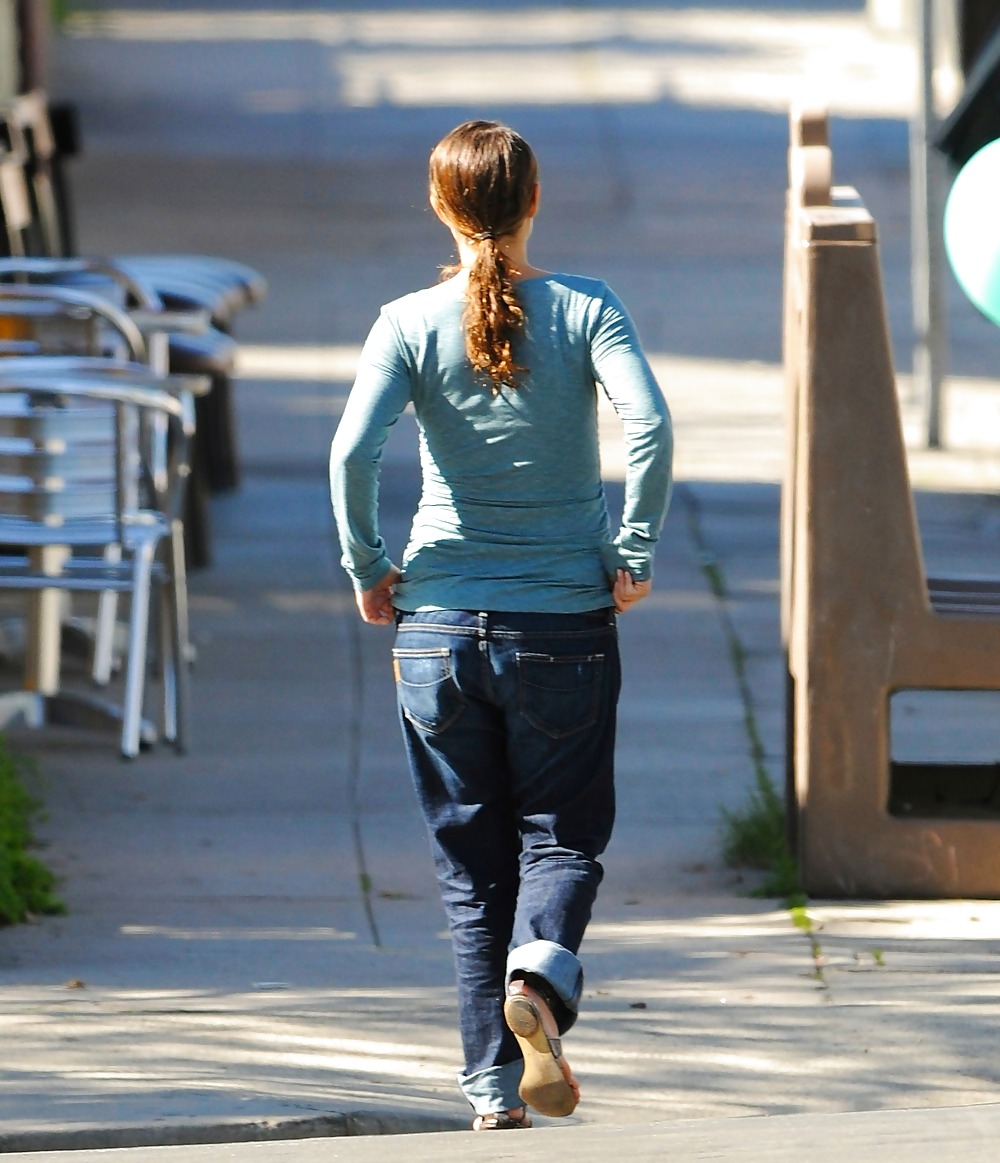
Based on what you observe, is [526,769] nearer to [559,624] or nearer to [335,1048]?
[559,624]

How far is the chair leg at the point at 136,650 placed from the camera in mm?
6832

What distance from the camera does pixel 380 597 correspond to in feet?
13.6

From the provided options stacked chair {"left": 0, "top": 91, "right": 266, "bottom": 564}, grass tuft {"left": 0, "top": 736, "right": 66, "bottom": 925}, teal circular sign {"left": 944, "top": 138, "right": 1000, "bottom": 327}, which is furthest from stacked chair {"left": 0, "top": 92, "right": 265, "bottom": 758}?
teal circular sign {"left": 944, "top": 138, "right": 1000, "bottom": 327}

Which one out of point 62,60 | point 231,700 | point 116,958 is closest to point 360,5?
point 62,60

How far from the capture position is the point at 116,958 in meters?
5.23

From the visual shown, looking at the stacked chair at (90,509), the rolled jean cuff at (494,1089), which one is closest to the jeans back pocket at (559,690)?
the rolled jean cuff at (494,1089)

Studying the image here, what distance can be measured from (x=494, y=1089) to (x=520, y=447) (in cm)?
113

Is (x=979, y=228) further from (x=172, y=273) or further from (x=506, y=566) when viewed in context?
(x=172, y=273)

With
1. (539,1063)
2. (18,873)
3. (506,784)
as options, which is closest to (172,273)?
(18,873)

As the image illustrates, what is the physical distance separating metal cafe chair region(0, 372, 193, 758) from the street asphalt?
0.14 m

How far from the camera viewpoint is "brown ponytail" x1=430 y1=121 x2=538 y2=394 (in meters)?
3.89

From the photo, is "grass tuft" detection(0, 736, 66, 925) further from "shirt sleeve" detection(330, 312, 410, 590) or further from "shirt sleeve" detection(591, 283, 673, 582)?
"shirt sleeve" detection(591, 283, 673, 582)

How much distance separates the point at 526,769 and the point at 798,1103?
2.67ft

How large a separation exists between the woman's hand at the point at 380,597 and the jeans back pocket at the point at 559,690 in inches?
12.0
